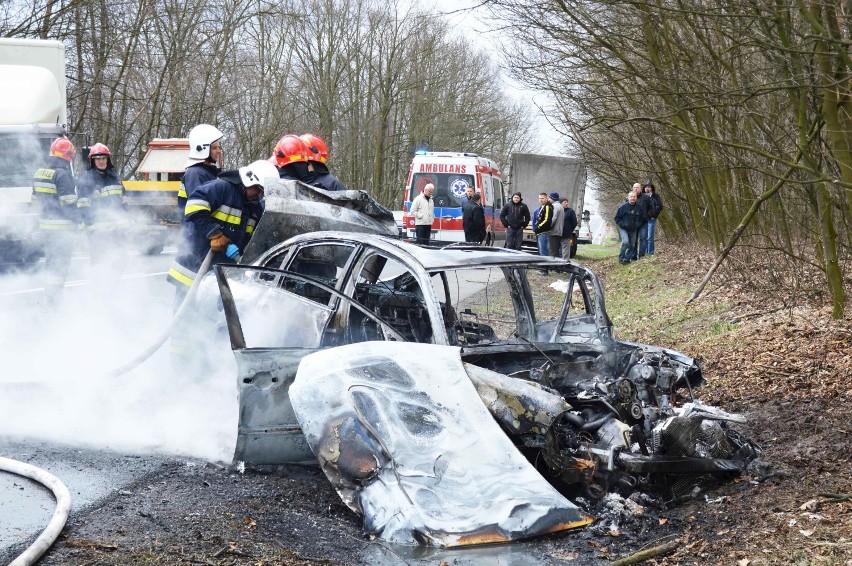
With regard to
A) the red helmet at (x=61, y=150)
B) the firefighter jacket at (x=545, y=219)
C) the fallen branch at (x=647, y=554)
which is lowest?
the fallen branch at (x=647, y=554)

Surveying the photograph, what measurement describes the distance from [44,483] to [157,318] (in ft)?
17.4

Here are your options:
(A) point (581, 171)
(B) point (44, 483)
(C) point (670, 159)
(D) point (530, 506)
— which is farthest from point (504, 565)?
(A) point (581, 171)

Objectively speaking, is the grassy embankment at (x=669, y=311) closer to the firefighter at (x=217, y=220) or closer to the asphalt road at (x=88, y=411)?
the firefighter at (x=217, y=220)

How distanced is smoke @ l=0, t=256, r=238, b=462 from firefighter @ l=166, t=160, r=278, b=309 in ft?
2.45

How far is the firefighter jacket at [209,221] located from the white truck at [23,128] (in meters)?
5.57

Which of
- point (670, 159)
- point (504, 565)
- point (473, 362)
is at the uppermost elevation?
point (670, 159)

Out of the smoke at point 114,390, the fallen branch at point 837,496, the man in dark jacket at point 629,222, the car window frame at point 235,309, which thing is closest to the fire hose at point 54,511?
the smoke at point 114,390

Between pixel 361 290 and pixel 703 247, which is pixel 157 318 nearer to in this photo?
pixel 361 290

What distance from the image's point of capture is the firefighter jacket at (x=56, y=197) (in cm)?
1092

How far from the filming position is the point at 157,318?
33.2ft

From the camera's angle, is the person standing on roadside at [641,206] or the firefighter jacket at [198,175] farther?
the person standing on roadside at [641,206]

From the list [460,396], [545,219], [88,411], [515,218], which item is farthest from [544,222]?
[460,396]

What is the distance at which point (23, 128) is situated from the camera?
553 inches

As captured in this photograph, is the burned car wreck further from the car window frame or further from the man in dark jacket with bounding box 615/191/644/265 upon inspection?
the man in dark jacket with bounding box 615/191/644/265
